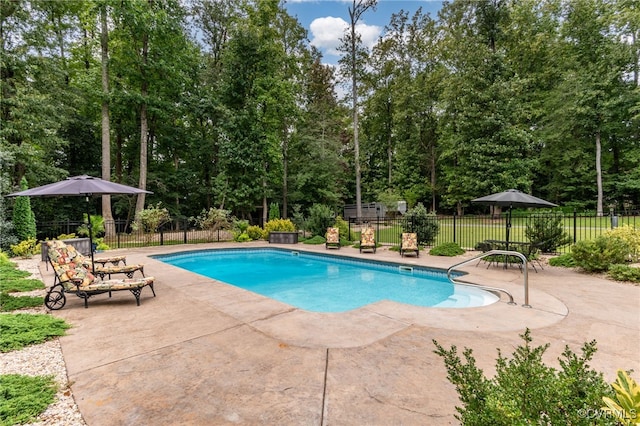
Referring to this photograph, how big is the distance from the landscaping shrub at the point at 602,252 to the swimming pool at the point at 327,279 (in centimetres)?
297

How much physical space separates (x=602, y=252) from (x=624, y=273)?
68cm

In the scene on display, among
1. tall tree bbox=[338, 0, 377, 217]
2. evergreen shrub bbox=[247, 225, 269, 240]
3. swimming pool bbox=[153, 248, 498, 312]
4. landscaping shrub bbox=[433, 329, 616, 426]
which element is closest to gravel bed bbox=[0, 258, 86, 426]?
landscaping shrub bbox=[433, 329, 616, 426]

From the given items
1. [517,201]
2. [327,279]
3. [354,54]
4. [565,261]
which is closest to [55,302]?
[327,279]

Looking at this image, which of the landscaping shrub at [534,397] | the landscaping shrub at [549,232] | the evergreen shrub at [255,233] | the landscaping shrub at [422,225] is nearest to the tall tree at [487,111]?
the landscaping shrub at [422,225]

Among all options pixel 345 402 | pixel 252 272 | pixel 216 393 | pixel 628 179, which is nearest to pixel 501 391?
pixel 345 402

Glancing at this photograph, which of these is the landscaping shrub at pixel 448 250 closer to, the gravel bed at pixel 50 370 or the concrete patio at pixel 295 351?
the concrete patio at pixel 295 351

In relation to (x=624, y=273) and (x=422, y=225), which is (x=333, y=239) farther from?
(x=624, y=273)

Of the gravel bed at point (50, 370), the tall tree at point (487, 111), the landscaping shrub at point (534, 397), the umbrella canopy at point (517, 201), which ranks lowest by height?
the gravel bed at point (50, 370)

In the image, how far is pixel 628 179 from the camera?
65.9 feet

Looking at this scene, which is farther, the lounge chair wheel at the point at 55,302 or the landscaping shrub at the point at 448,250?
the landscaping shrub at the point at 448,250

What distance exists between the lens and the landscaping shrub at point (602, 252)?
6.82 m

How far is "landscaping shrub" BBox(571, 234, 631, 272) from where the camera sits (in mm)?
6816

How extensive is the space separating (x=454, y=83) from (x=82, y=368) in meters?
24.7

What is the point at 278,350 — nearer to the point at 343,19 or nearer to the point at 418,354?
the point at 418,354
